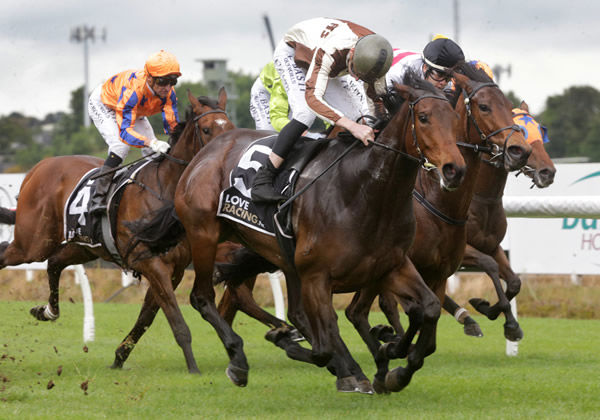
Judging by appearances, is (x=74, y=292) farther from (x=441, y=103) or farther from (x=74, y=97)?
(x=74, y=97)

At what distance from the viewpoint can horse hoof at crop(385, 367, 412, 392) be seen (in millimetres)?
4633

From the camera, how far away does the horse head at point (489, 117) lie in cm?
495

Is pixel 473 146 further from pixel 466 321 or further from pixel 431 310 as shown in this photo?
pixel 466 321

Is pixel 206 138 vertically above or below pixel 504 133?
below

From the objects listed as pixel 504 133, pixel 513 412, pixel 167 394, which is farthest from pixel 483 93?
pixel 167 394

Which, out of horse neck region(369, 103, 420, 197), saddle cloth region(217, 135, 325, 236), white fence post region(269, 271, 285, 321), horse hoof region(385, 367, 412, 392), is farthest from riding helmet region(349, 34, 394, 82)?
white fence post region(269, 271, 285, 321)

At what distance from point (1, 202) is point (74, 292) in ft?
4.59

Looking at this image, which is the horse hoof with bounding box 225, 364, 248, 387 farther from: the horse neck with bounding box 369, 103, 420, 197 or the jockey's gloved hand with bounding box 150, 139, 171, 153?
the jockey's gloved hand with bounding box 150, 139, 171, 153

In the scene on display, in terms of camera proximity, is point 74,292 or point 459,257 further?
point 74,292

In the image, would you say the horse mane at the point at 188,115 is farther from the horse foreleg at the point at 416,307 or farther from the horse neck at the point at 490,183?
the horse foreleg at the point at 416,307

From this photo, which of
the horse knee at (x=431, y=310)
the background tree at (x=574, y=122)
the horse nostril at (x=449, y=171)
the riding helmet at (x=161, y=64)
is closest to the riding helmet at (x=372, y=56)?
the horse nostril at (x=449, y=171)

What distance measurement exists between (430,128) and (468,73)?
1181 millimetres

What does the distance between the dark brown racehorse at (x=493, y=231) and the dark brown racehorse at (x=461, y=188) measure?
1.95 feet

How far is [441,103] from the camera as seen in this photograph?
169 inches
